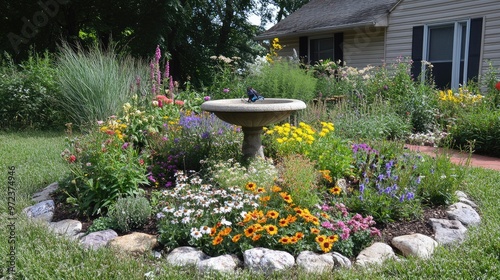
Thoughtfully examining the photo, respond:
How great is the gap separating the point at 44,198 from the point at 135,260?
6.36 ft

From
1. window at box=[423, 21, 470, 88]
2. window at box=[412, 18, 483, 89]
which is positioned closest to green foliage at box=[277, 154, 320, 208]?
window at box=[412, 18, 483, 89]

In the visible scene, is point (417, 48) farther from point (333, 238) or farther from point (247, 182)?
point (333, 238)

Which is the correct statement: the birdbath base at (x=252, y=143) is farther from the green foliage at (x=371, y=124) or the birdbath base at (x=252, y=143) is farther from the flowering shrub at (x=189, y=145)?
the green foliage at (x=371, y=124)

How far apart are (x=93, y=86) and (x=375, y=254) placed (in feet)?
19.7

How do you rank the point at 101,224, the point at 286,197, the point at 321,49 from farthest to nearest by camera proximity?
the point at 321,49
the point at 101,224
the point at 286,197

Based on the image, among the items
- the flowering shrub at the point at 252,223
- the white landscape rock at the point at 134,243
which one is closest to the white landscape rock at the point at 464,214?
the flowering shrub at the point at 252,223

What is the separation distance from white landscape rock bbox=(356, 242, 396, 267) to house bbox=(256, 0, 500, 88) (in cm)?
746

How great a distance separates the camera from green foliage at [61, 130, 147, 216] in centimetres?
400

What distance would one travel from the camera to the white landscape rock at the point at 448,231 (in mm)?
3494

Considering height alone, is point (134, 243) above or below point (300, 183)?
below

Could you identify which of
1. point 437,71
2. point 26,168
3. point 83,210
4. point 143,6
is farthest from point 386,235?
point 143,6

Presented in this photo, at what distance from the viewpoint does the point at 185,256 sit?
10.3ft

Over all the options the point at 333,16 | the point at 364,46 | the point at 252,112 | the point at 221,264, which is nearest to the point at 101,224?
the point at 221,264

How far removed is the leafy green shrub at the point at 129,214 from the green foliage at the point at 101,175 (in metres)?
0.21
